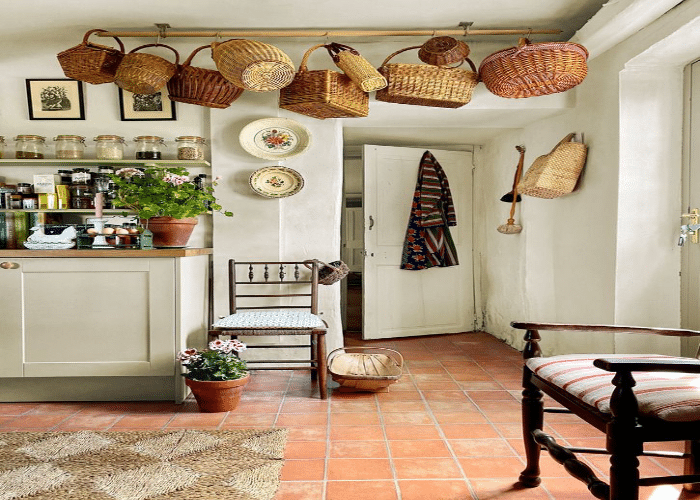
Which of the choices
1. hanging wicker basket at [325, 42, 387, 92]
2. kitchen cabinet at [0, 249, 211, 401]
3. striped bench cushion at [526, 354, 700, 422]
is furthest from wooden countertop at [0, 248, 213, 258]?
striped bench cushion at [526, 354, 700, 422]

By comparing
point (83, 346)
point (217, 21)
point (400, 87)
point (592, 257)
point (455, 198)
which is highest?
point (217, 21)

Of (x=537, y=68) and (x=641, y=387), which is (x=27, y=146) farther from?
(x=641, y=387)

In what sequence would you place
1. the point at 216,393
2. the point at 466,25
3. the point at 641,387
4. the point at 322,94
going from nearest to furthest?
the point at 641,387, the point at 216,393, the point at 322,94, the point at 466,25

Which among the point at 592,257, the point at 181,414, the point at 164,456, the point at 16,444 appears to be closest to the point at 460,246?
the point at 592,257

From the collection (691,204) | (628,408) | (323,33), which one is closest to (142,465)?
(628,408)

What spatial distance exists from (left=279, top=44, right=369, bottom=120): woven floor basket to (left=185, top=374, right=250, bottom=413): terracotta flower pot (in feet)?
5.59

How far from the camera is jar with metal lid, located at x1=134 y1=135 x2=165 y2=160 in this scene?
3721 millimetres

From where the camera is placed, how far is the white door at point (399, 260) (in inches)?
195

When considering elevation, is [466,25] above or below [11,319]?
above

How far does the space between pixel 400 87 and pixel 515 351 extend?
247cm

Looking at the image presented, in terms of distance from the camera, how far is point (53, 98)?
379 centimetres

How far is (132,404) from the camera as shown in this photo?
3.06 metres

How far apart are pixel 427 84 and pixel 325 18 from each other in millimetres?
808

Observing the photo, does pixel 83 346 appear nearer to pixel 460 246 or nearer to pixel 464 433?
pixel 464 433
